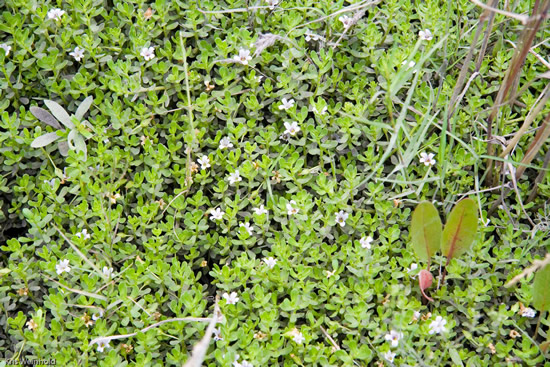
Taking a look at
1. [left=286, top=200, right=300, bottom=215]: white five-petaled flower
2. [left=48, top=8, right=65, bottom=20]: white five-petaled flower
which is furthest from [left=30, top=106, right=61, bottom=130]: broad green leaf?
[left=286, top=200, right=300, bottom=215]: white five-petaled flower

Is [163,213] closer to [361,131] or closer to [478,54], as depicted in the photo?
[361,131]

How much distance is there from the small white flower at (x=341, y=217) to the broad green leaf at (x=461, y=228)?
0.47m

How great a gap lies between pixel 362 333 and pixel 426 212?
611 millimetres

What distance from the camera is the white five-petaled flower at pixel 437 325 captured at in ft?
8.65

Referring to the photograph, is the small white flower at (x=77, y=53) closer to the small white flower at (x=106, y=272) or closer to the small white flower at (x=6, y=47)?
Answer: the small white flower at (x=6, y=47)

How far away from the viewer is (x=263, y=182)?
3.11m

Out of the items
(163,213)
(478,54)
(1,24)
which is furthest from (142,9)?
(478,54)

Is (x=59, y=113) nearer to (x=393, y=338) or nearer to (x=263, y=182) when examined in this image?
(x=263, y=182)

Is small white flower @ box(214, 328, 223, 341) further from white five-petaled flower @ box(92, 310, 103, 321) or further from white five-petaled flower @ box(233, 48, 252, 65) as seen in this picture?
white five-petaled flower @ box(233, 48, 252, 65)

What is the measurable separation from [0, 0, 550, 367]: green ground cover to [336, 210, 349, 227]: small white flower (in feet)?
0.06

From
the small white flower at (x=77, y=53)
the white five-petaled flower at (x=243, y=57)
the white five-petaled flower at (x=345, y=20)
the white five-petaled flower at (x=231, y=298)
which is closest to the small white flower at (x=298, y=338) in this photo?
the white five-petaled flower at (x=231, y=298)

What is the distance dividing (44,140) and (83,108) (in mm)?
259

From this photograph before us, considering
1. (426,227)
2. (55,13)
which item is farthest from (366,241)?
(55,13)

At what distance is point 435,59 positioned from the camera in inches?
133
